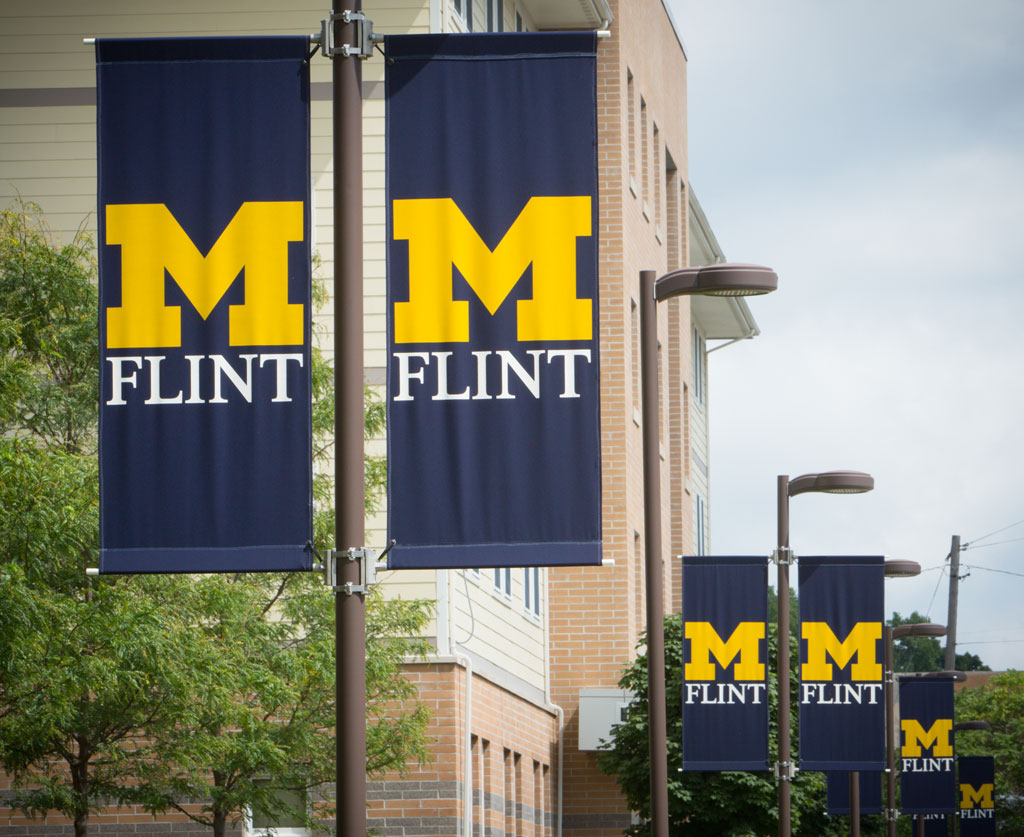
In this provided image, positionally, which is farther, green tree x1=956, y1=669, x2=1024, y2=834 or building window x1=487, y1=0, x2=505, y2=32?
green tree x1=956, y1=669, x2=1024, y2=834

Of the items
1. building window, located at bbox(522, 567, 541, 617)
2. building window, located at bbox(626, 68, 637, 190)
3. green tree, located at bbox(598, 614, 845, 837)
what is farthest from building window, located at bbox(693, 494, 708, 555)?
green tree, located at bbox(598, 614, 845, 837)

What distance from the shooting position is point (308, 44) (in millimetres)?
8656

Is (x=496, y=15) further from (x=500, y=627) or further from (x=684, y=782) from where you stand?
(x=684, y=782)

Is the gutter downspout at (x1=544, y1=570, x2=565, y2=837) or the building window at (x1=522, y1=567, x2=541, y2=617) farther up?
the building window at (x1=522, y1=567, x2=541, y2=617)

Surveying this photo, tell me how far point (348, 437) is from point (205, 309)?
865 mm

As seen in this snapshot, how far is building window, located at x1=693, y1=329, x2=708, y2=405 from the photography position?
2031 inches

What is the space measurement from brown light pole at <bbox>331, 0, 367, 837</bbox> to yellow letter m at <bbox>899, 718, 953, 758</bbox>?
2931 centimetres

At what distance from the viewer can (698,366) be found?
52281 mm

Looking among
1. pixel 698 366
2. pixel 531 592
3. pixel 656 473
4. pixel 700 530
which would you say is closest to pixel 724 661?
pixel 656 473

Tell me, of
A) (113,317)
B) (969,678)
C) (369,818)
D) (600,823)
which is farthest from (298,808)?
(969,678)

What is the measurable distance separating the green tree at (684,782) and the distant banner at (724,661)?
7.81 m

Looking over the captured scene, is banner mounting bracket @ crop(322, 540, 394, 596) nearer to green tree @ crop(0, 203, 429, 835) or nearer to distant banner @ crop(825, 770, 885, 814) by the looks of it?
green tree @ crop(0, 203, 429, 835)

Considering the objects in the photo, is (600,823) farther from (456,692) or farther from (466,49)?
(466,49)

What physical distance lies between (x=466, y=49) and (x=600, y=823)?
27557 mm
